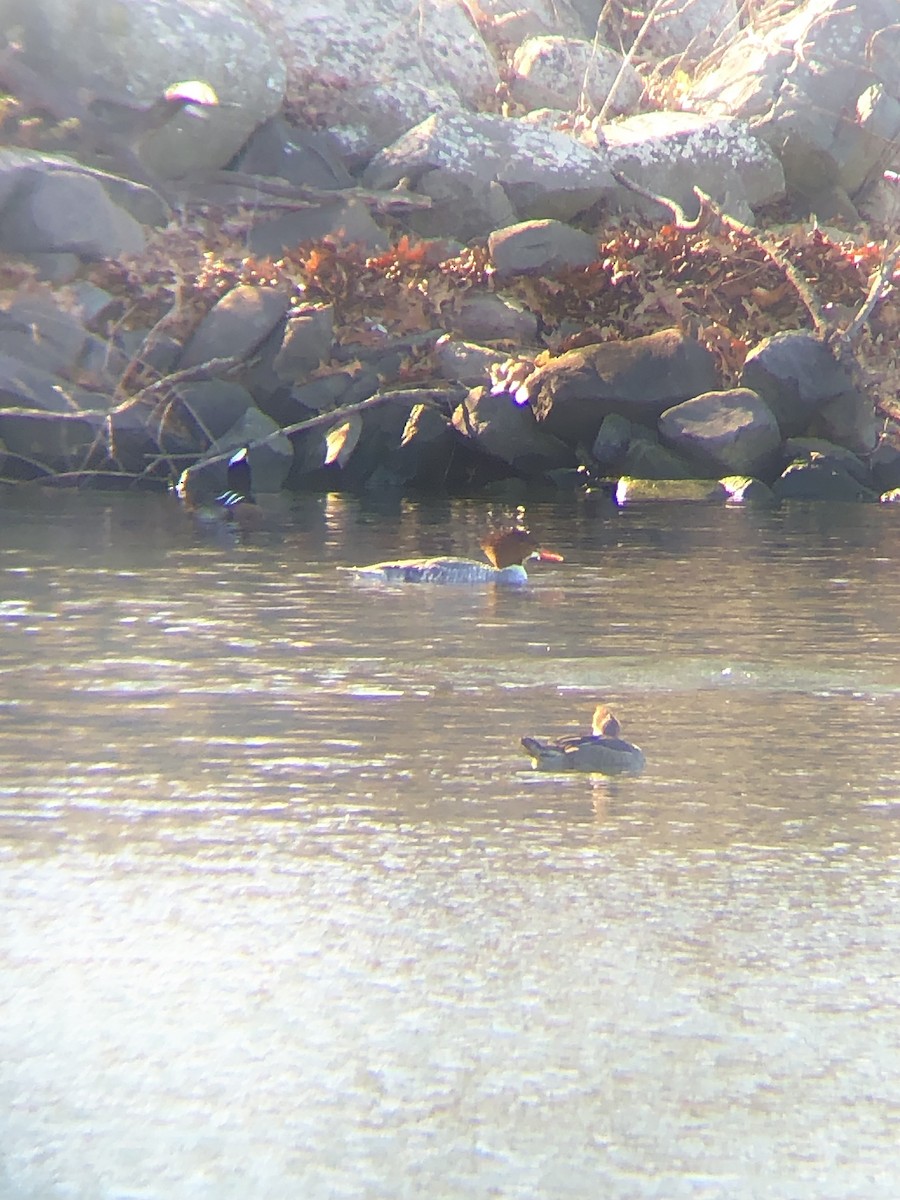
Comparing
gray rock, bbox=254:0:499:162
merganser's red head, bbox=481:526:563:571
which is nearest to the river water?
merganser's red head, bbox=481:526:563:571

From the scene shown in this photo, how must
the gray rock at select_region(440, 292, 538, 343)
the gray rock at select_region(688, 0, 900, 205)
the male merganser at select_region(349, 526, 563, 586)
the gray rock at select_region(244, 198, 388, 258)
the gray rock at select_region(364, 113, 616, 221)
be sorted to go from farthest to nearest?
1. the gray rock at select_region(688, 0, 900, 205)
2. the gray rock at select_region(364, 113, 616, 221)
3. the gray rock at select_region(244, 198, 388, 258)
4. the gray rock at select_region(440, 292, 538, 343)
5. the male merganser at select_region(349, 526, 563, 586)

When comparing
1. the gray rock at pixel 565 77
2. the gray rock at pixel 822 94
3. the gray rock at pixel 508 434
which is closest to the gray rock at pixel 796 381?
the gray rock at pixel 508 434

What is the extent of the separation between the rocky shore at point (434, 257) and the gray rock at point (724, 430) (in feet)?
0.10

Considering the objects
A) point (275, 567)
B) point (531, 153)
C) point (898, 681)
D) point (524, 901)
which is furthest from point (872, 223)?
point (524, 901)

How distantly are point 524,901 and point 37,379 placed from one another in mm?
14348

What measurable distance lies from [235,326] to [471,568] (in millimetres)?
8568

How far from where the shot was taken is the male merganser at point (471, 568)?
39.1ft

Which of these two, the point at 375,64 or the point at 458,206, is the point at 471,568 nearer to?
the point at 458,206

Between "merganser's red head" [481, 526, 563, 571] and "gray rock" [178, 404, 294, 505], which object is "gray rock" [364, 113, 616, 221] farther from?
"merganser's red head" [481, 526, 563, 571]

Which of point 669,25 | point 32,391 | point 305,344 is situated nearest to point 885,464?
point 305,344

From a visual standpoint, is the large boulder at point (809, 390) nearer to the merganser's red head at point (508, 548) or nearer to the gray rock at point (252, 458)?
the gray rock at point (252, 458)

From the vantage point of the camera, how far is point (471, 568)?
39.3 ft

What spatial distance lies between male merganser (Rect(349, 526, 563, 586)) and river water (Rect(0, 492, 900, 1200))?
189cm

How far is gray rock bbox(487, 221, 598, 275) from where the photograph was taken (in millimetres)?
21562
